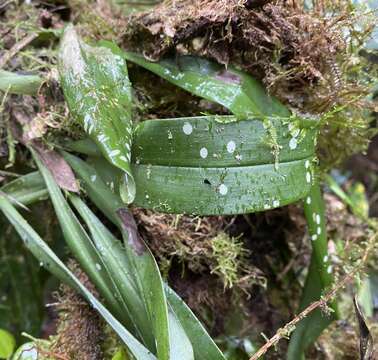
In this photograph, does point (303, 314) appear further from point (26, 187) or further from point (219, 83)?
point (26, 187)

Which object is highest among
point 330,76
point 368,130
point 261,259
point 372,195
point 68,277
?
point 330,76

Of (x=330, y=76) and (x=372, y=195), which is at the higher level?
(x=330, y=76)

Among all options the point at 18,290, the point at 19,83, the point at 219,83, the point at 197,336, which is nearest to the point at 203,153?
the point at 219,83

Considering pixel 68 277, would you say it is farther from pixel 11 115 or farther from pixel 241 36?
pixel 241 36

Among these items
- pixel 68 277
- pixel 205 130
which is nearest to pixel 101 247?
pixel 68 277

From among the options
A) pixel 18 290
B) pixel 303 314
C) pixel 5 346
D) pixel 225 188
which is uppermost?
pixel 225 188

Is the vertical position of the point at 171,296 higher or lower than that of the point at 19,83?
lower

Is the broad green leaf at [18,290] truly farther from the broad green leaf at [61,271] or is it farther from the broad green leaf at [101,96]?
the broad green leaf at [101,96]
